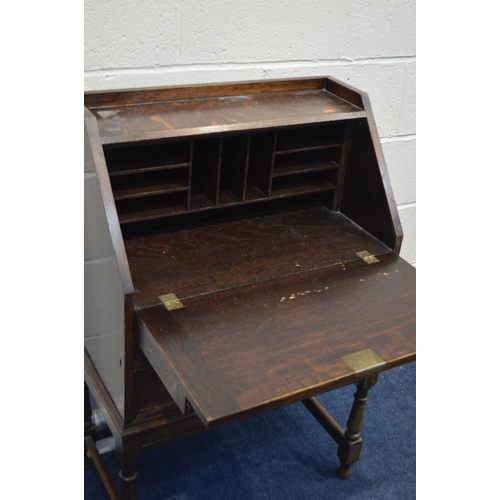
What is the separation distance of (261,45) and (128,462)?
1220 millimetres

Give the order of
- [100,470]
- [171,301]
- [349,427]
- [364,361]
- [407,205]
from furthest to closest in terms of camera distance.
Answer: [407,205] < [349,427] < [100,470] < [171,301] < [364,361]

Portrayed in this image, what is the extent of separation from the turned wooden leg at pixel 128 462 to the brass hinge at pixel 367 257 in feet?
2.37

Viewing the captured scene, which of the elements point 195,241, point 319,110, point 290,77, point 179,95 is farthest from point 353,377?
point 290,77

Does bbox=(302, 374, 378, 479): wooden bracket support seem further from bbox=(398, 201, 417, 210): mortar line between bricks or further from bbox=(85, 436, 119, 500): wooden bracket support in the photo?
bbox=(398, 201, 417, 210): mortar line between bricks

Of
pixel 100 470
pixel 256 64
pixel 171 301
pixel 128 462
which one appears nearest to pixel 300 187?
pixel 256 64

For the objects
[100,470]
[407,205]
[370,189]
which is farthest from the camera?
[407,205]

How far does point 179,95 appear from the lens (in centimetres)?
170

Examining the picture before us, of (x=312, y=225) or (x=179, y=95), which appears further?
(x=312, y=225)

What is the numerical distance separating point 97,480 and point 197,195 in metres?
0.95

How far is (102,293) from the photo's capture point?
151 centimetres

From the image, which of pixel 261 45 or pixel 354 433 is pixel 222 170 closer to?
pixel 261 45

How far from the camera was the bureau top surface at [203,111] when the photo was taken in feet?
4.91

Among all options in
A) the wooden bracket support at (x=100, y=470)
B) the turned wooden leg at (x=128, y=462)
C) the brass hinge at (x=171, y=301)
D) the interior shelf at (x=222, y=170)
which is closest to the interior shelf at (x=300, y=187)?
the interior shelf at (x=222, y=170)
